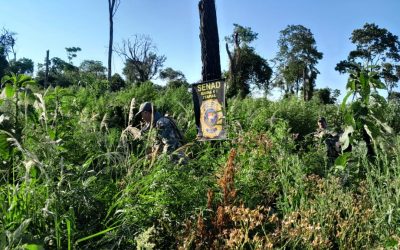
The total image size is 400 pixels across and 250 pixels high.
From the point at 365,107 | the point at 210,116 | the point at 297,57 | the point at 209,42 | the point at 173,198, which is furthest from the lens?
the point at 297,57

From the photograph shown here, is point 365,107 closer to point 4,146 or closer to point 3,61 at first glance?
point 4,146

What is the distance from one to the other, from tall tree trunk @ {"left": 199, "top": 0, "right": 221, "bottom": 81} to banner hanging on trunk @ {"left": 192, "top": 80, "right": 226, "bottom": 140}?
1167 mm

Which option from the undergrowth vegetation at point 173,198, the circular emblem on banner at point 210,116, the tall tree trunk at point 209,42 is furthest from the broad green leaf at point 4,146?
the tall tree trunk at point 209,42

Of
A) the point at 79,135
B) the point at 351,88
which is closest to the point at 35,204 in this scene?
the point at 79,135

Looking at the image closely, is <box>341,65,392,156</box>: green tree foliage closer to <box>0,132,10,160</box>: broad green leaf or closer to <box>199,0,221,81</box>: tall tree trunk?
<box>0,132,10,160</box>: broad green leaf

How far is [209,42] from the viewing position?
6891 millimetres

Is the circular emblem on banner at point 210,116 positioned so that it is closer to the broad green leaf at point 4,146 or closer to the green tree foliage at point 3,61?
the broad green leaf at point 4,146

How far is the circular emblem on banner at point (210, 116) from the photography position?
5005 mm

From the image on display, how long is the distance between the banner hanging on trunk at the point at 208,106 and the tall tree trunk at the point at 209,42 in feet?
3.83

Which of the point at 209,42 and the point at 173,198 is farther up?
the point at 209,42

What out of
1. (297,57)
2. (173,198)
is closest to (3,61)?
(297,57)

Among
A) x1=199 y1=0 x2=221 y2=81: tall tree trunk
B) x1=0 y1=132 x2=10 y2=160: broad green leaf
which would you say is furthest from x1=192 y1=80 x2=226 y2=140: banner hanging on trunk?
x1=0 y1=132 x2=10 y2=160: broad green leaf

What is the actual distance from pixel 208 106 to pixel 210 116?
149mm

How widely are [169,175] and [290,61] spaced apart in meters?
54.8
